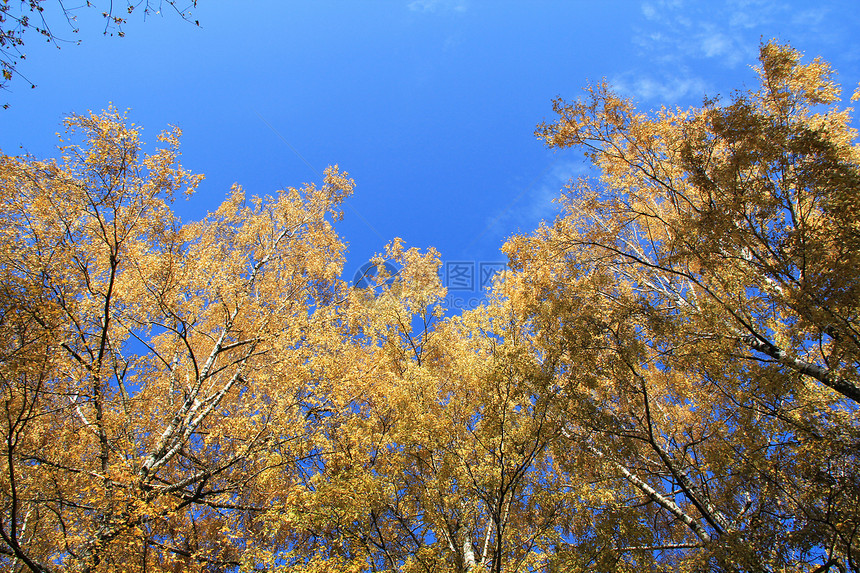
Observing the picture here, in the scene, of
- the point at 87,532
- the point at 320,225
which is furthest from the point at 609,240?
the point at 87,532

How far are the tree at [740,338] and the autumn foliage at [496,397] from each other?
0.19 ft

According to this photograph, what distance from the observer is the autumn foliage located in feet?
17.9

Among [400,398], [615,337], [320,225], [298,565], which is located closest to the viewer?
[298,565]

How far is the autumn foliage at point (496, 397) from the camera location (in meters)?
5.45

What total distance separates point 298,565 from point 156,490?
3.59m

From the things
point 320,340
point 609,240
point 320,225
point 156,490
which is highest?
point 320,225

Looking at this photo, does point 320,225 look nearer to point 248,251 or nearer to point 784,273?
point 248,251

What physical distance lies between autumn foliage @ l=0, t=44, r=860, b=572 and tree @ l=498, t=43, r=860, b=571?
6 centimetres

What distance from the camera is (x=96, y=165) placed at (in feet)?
22.8

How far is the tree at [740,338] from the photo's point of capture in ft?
17.0

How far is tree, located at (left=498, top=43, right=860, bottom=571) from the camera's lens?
519 centimetres

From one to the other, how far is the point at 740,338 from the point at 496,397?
208 inches

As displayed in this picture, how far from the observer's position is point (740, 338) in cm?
743

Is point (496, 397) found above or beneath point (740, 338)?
beneath
